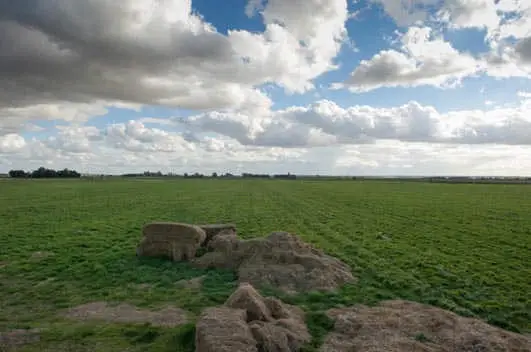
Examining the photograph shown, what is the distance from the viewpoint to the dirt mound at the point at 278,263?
14688 mm

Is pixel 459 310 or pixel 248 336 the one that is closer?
pixel 248 336

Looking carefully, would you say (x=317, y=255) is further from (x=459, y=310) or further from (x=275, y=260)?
(x=459, y=310)

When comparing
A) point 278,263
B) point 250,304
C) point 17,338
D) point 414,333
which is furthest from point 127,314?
point 414,333

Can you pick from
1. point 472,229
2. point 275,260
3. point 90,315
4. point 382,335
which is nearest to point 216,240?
→ point 275,260

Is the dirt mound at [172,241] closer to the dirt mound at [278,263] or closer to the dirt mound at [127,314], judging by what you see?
the dirt mound at [278,263]

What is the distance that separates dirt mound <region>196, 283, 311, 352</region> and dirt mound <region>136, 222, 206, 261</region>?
8.03 m

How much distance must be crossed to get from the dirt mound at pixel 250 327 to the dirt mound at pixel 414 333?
3.04 ft

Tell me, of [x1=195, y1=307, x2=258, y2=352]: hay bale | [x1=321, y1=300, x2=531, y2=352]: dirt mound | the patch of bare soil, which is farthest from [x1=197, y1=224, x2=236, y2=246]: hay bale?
[x1=195, y1=307, x2=258, y2=352]: hay bale

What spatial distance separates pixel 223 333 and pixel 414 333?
4902 millimetres

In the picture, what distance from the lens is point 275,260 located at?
16.3 m

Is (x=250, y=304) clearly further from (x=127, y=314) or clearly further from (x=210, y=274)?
(x=210, y=274)

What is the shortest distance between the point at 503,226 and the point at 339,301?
2554 centimetres

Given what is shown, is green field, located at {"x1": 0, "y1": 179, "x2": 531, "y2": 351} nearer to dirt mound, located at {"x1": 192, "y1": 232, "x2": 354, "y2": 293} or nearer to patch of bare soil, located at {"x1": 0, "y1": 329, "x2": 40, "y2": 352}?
patch of bare soil, located at {"x1": 0, "y1": 329, "x2": 40, "y2": 352}

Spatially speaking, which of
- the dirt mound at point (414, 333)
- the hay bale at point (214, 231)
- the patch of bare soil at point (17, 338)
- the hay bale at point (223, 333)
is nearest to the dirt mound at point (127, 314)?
the patch of bare soil at point (17, 338)
